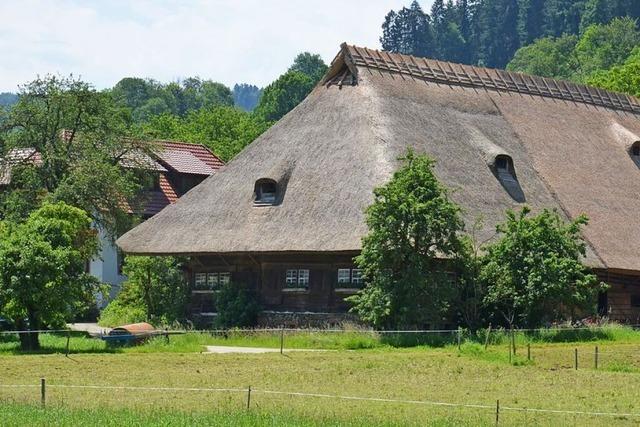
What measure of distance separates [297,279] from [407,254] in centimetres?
716

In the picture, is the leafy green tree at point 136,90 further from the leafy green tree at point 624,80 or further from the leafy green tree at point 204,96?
the leafy green tree at point 624,80

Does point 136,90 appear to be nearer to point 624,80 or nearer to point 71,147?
point 624,80

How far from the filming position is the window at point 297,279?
2046 inches

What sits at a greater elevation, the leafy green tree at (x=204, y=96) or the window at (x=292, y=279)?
the leafy green tree at (x=204, y=96)

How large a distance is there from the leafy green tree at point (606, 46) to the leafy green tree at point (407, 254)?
10004cm

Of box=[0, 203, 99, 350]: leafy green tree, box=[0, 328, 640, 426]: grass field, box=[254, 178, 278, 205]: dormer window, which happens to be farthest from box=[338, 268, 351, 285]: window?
box=[0, 203, 99, 350]: leafy green tree

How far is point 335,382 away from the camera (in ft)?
118

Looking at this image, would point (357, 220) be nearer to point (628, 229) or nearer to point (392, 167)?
point (392, 167)

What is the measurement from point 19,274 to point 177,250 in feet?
31.9

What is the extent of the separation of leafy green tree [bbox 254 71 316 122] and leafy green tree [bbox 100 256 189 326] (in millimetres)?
86442

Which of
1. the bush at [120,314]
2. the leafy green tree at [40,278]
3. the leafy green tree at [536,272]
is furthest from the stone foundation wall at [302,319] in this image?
the leafy green tree at [40,278]

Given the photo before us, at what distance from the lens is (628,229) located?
55656 mm

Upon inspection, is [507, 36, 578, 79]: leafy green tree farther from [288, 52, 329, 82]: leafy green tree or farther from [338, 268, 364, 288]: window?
[338, 268, 364, 288]: window

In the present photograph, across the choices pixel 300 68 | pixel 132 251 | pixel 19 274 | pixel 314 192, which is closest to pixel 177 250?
pixel 132 251
